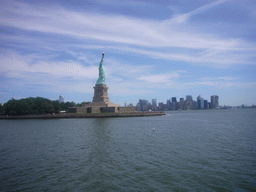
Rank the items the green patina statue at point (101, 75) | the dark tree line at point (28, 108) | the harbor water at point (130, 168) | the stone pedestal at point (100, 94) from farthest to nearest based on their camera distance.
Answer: the dark tree line at point (28, 108) < the green patina statue at point (101, 75) < the stone pedestal at point (100, 94) < the harbor water at point (130, 168)

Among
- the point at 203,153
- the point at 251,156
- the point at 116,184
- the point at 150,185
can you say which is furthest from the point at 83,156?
the point at 251,156

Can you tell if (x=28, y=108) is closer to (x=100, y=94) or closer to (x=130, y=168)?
(x=100, y=94)

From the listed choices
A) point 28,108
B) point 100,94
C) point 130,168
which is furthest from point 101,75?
point 130,168

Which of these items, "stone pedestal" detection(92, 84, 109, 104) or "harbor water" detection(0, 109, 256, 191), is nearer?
"harbor water" detection(0, 109, 256, 191)

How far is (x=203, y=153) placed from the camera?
1744cm

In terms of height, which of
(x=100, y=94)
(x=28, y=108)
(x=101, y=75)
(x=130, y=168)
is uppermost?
(x=101, y=75)

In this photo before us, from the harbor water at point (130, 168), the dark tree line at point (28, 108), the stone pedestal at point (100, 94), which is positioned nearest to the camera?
the harbor water at point (130, 168)

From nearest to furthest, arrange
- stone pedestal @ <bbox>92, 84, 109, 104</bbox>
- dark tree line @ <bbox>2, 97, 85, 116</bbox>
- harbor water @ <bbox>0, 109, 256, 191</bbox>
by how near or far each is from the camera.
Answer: harbor water @ <bbox>0, 109, 256, 191</bbox>, stone pedestal @ <bbox>92, 84, 109, 104</bbox>, dark tree line @ <bbox>2, 97, 85, 116</bbox>

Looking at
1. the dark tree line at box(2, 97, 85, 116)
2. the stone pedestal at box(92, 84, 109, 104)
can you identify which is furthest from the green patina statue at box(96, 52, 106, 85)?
the dark tree line at box(2, 97, 85, 116)

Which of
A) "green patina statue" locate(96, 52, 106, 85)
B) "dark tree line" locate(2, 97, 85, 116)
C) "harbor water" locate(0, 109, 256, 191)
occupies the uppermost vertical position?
"green patina statue" locate(96, 52, 106, 85)

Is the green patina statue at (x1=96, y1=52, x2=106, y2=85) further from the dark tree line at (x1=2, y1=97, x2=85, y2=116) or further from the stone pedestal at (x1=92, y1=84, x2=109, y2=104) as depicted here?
the dark tree line at (x1=2, y1=97, x2=85, y2=116)

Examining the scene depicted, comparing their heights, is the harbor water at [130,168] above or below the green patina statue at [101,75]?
below

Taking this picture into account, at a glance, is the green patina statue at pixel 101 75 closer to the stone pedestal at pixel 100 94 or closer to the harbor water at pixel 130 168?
the stone pedestal at pixel 100 94

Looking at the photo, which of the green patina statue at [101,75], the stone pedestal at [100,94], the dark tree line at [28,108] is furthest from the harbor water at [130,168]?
the dark tree line at [28,108]
